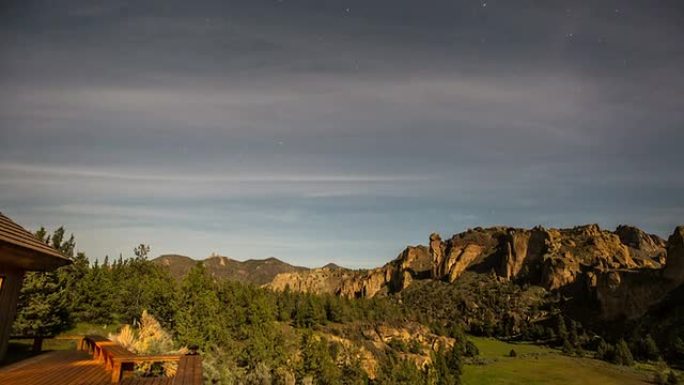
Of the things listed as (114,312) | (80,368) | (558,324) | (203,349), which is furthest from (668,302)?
(80,368)

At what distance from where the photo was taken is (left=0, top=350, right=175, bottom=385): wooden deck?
9.77 metres

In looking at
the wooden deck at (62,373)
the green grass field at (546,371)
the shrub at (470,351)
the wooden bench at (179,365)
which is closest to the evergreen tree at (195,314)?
the wooden deck at (62,373)

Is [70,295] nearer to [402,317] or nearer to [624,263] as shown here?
[402,317]

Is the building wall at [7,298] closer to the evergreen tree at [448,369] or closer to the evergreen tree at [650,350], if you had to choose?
the evergreen tree at [448,369]

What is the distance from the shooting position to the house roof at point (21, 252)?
1170cm

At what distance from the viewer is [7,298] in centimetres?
1345

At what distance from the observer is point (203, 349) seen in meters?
39.6

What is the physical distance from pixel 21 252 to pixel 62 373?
4032 mm

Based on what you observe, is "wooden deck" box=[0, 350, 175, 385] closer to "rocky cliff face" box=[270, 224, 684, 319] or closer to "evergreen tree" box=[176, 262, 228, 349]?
→ "evergreen tree" box=[176, 262, 228, 349]

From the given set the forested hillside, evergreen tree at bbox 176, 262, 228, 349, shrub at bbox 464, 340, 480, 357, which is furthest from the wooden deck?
shrub at bbox 464, 340, 480, 357

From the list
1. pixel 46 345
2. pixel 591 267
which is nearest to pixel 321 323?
pixel 46 345

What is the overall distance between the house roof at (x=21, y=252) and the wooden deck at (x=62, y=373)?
10.5ft

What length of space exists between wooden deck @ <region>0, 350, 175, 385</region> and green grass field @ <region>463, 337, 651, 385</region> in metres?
76.6

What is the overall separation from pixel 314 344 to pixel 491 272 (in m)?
150
